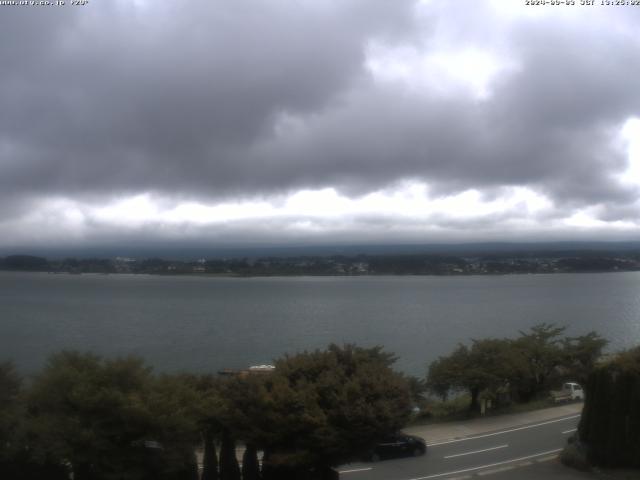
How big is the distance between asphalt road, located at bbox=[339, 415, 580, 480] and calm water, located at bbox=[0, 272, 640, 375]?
74.4 ft

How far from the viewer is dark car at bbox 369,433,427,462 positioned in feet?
65.4

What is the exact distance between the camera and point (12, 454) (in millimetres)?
13742

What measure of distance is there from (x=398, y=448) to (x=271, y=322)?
57.0m

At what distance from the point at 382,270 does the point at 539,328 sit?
15296 centimetres

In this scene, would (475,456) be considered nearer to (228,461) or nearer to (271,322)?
(228,461)

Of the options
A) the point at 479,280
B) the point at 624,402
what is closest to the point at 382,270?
the point at 479,280

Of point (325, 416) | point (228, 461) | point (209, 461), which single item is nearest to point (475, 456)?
point (325, 416)

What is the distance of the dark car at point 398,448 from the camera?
65.4ft

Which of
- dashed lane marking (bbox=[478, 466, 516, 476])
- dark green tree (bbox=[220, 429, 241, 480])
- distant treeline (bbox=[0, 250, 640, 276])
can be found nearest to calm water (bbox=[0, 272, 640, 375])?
dashed lane marking (bbox=[478, 466, 516, 476])

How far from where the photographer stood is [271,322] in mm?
76500

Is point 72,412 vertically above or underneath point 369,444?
above

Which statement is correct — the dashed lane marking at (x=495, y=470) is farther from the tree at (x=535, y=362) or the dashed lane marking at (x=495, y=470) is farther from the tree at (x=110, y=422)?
the tree at (x=535, y=362)

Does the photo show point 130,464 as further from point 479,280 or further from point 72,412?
point 479,280

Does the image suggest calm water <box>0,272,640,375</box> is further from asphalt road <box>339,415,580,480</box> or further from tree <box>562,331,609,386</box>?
asphalt road <box>339,415,580,480</box>
